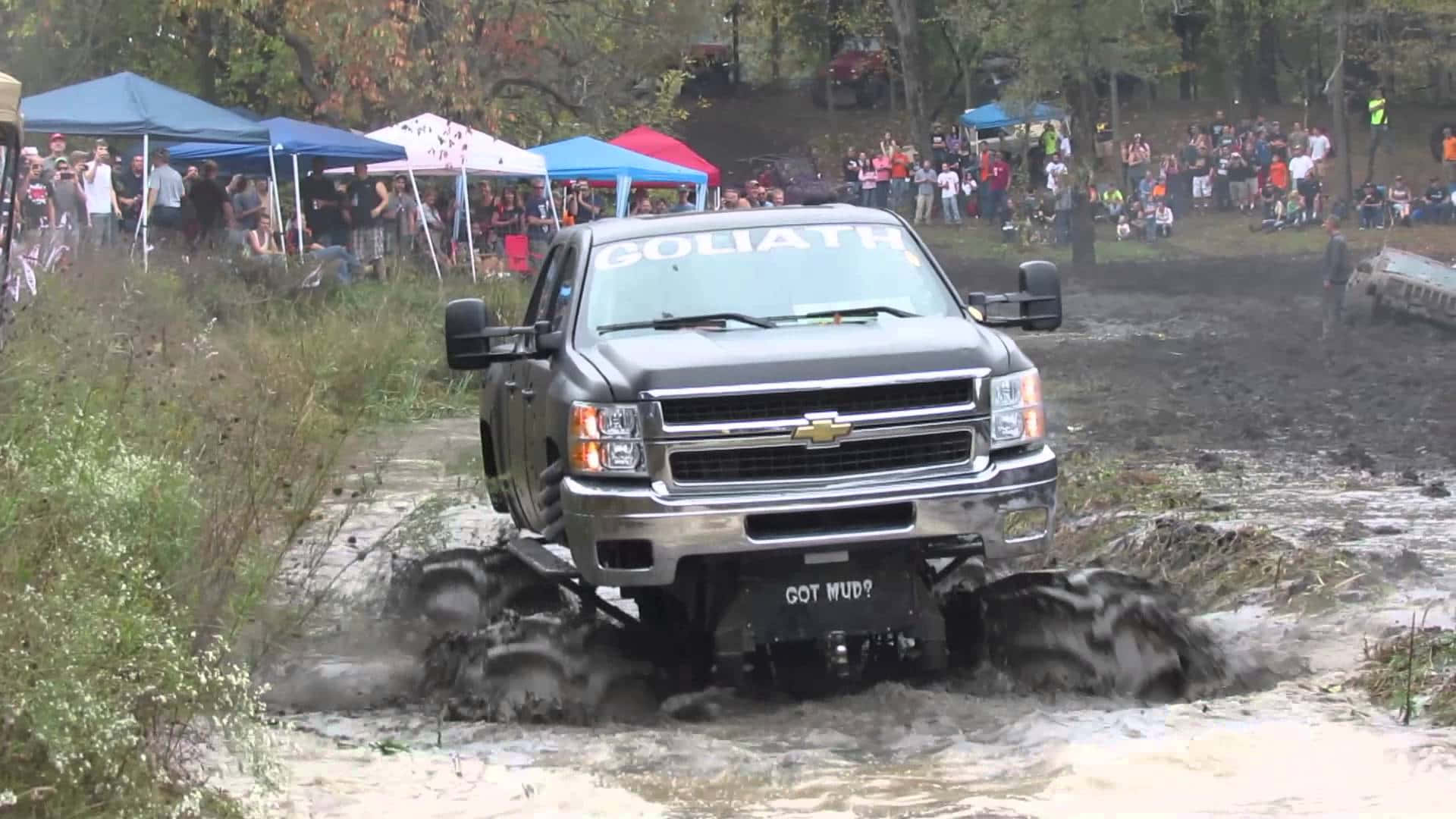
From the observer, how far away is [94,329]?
39.4ft

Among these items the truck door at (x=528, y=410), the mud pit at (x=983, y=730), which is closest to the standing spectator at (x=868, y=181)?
the mud pit at (x=983, y=730)

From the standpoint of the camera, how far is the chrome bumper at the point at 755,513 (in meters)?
7.89

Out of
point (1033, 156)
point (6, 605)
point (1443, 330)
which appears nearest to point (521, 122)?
point (1033, 156)

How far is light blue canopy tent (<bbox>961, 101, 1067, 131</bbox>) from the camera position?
147ft

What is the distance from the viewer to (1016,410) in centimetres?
835

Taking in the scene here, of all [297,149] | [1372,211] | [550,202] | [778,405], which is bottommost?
[1372,211]

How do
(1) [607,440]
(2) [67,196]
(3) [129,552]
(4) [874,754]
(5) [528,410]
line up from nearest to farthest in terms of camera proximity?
(3) [129,552] → (4) [874,754] → (1) [607,440] → (5) [528,410] → (2) [67,196]

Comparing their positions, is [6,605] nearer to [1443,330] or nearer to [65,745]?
[65,745]

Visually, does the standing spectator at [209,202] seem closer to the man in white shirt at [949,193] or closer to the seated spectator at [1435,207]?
the man in white shirt at [949,193]

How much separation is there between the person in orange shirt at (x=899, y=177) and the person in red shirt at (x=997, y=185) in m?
2.05

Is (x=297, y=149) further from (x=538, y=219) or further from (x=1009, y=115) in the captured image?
(x=1009, y=115)

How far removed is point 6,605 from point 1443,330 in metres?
23.5

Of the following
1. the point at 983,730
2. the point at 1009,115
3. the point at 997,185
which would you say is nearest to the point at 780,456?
the point at 983,730

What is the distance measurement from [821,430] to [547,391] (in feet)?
4.62
